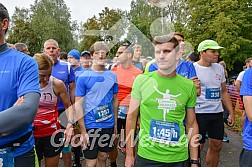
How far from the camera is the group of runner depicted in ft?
6.17

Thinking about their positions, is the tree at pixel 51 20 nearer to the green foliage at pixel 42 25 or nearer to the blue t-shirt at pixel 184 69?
the green foliage at pixel 42 25

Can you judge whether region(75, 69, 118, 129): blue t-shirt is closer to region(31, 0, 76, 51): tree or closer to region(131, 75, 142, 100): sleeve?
region(131, 75, 142, 100): sleeve

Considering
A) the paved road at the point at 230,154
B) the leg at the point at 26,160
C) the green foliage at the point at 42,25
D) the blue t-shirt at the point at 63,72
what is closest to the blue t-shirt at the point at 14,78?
the leg at the point at 26,160

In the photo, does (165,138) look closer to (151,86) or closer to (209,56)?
(151,86)

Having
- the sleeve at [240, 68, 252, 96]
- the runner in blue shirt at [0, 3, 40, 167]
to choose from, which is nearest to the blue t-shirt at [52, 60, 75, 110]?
the runner in blue shirt at [0, 3, 40, 167]

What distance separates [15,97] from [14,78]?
0.40 ft

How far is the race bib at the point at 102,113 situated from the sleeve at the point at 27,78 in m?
1.73

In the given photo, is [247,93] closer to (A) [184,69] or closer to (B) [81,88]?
(A) [184,69]

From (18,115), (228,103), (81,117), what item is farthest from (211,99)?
(18,115)

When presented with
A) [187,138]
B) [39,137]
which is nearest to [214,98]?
[187,138]

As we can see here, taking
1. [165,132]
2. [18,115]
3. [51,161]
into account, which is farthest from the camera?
[51,161]

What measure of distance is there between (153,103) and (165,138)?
1.01 ft

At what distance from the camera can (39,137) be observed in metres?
3.28

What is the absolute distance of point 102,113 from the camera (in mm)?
3623
